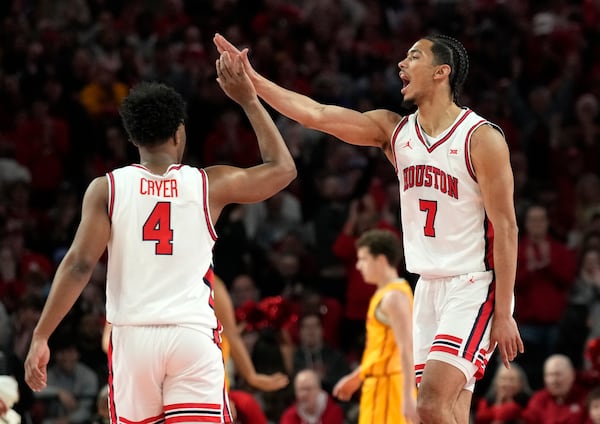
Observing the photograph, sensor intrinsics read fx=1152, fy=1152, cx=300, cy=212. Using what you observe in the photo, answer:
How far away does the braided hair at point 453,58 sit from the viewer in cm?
597

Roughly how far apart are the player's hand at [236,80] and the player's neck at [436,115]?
90 centimetres

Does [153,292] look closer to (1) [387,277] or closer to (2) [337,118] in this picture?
(2) [337,118]

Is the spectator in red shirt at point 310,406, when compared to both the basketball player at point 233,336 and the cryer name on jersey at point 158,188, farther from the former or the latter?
the cryer name on jersey at point 158,188

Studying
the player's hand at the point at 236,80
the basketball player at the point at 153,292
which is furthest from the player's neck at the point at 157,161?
the player's hand at the point at 236,80

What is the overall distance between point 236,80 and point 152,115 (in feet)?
1.92

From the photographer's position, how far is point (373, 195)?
493 inches

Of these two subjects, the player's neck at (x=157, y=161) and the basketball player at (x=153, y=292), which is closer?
the basketball player at (x=153, y=292)

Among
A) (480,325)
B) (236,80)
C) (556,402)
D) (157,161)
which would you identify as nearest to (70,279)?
(157,161)

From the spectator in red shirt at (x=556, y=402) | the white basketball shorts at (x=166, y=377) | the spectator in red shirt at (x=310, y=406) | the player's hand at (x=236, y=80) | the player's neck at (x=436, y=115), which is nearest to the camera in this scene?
the white basketball shorts at (x=166, y=377)

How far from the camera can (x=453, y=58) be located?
19.6 ft

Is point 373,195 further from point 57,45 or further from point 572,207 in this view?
point 57,45

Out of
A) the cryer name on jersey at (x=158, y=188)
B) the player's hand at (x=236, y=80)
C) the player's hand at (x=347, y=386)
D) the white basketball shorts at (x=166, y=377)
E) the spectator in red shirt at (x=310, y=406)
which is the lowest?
the spectator in red shirt at (x=310, y=406)

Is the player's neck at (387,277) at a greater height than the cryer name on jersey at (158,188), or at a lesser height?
lesser

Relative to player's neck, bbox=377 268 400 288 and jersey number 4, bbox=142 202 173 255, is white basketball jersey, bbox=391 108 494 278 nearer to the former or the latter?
jersey number 4, bbox=142 202 173 255
